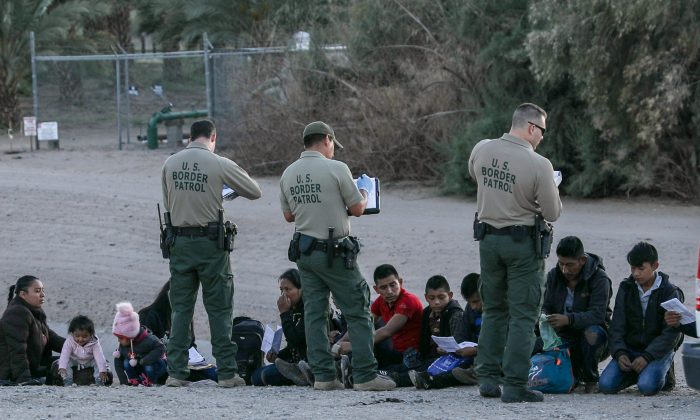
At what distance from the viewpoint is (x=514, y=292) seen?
25.7ft

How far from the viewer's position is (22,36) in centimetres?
2972

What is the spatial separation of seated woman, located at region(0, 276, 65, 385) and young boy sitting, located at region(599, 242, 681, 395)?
4.57 meters

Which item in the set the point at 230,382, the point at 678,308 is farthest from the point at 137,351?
the point at 678,308

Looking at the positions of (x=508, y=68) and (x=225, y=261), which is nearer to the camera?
(x=225, y=261)

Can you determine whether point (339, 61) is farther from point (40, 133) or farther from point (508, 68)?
point (40, 133)

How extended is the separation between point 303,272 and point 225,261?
614 millimetres

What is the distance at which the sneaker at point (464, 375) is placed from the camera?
9000 millimetres

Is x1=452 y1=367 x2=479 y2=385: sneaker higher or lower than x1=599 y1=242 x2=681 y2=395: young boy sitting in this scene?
lower

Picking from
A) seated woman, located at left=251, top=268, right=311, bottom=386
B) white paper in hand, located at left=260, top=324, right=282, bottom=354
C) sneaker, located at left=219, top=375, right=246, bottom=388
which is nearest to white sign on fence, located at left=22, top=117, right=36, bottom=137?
white paper in hand, located at left=260, top=324, right=282, bottom=354

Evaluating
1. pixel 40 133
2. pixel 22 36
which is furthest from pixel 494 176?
pixel 22 36

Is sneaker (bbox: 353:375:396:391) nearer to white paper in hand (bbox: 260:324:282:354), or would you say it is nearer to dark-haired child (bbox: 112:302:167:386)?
white paper in hand (bbox: 260:324:282:354)

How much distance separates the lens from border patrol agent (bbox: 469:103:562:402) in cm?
774

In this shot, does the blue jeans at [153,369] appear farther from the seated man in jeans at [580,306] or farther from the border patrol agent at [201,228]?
the seated man in jeans at [580,306]

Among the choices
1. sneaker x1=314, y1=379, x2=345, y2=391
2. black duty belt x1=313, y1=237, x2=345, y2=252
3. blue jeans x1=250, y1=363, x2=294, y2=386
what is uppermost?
black duty belt x1=313, y1=237, x2=345, y2=252
